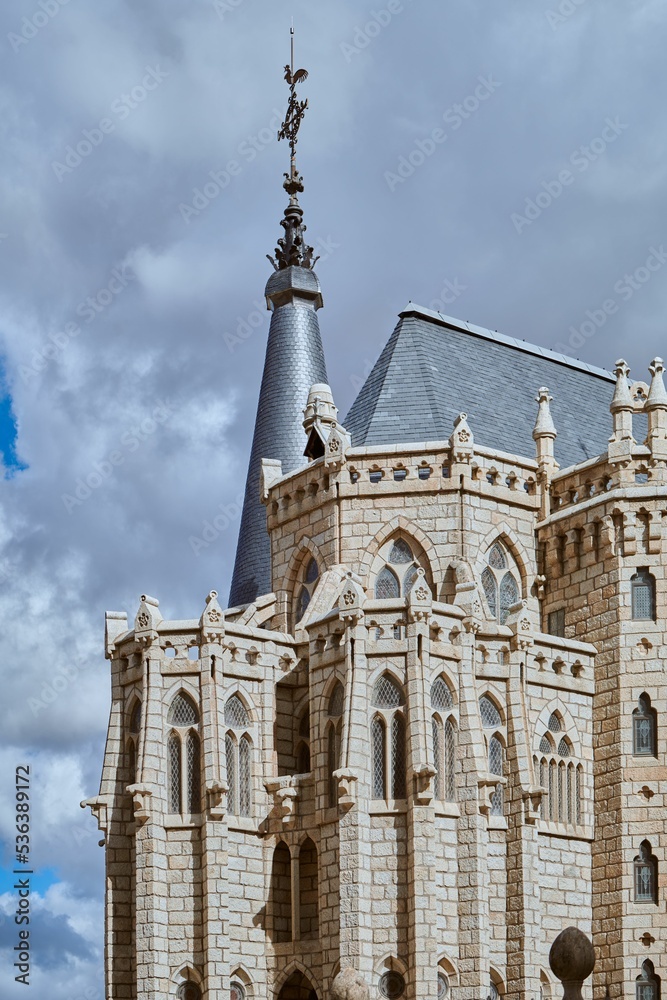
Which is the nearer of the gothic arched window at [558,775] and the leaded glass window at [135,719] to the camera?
the gothic arched window at [558,775]

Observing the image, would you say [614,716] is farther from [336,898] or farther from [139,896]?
[139,896]

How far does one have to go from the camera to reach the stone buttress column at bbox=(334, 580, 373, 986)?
35.2m

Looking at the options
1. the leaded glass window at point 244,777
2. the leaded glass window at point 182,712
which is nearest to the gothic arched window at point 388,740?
the leaded glass window at point 244,777

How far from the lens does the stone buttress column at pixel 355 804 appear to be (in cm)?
3516

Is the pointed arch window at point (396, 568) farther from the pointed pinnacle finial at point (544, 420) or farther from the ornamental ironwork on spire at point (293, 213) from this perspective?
the ornamental ironwork on spire at point (293, 213)

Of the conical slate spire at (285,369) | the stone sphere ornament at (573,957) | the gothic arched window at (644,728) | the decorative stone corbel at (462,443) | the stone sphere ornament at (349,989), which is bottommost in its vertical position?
the stone sphere ornament at (349,989)

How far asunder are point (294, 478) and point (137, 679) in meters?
6.63

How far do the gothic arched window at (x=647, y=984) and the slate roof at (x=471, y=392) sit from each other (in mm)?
12212

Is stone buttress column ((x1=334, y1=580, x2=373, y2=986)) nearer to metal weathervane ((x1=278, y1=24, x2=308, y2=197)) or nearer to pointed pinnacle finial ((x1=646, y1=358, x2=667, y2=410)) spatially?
pointed pinnacle finial ((x1=646, y1=358, x2=667, y2=410))

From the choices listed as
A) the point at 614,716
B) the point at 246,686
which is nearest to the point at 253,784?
the point at 246,686

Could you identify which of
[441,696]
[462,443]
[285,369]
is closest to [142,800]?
[441,696]

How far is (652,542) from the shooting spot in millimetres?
39562

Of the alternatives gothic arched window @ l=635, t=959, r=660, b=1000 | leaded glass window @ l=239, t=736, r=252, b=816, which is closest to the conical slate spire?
leaded glass window @ l=239, t=736, r=252, b=816

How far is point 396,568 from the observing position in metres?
41.1
